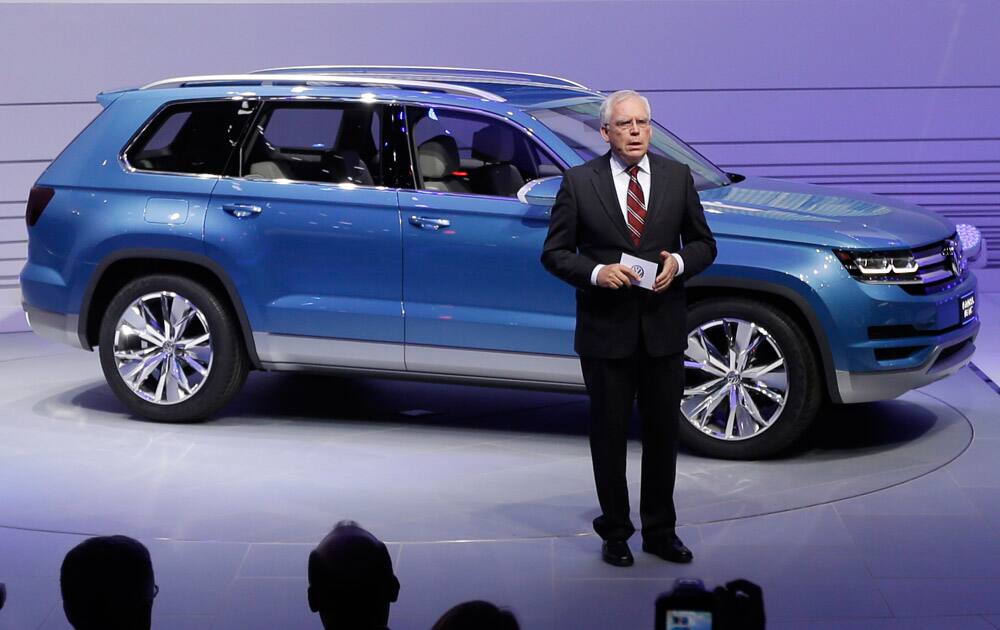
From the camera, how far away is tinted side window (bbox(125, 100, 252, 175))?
6836mm

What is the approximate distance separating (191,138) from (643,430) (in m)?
2.90

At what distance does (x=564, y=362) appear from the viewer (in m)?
6.28

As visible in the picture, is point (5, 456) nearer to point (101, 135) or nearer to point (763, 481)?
point (101, 135)

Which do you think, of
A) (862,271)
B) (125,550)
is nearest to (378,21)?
(862,271)

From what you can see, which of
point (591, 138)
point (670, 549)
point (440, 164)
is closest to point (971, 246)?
point (591, 138)

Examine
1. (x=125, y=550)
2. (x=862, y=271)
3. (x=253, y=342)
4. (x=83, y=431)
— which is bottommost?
(x=83, y=431)

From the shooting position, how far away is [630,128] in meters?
4.74

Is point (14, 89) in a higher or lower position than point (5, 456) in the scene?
higher

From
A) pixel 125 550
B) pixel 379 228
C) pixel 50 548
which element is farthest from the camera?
pixel 379 228

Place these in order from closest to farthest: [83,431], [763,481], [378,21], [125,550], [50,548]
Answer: [125,550], [50,548], [763,481], [83,431], [378,21]

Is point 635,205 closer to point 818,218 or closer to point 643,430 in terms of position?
point 643,430

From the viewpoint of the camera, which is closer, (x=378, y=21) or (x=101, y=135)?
(x=101, y=135)

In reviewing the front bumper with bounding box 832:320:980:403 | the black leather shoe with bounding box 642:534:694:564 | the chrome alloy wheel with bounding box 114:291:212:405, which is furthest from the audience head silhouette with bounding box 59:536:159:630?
the chrome alloy wheel with bounding box 114:291:212:405

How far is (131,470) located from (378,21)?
14.5ft
